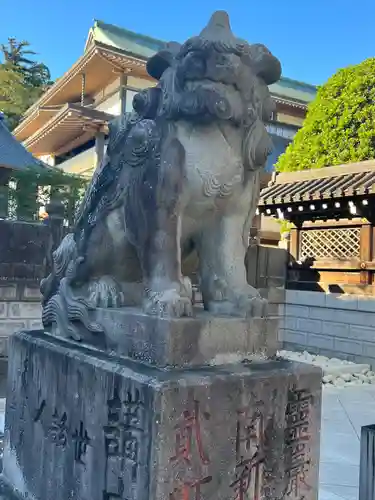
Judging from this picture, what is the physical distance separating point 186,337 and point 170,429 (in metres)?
0.35

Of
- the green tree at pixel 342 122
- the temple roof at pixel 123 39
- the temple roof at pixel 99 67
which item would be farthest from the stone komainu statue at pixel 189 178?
the temple roof at pixel 123 39

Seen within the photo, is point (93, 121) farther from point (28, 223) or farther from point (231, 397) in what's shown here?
point (231, 397)

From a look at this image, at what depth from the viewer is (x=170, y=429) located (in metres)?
1.68

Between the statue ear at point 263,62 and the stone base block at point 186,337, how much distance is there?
1.07 meters

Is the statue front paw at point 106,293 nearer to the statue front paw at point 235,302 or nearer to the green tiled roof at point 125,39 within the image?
the statue front paw at point 235,302

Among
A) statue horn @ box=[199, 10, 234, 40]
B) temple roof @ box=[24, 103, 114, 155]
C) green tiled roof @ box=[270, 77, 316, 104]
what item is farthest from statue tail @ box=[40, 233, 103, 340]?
green tiled roof @ box=[270, 77, 316, 104]

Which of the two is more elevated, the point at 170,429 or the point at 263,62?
the point at 263,62

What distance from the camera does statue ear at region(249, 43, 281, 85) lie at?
206 cm

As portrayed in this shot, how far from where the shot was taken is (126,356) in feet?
6.57

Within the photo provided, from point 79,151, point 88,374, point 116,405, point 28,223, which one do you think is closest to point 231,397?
point 116,405

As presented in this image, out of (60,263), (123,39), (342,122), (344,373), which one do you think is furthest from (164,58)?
(123,39)

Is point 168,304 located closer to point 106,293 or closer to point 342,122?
point 106,293

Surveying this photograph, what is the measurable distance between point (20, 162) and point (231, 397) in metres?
10.00

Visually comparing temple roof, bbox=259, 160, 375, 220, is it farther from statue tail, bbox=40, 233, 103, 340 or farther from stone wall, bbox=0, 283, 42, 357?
statue tail, bbox=40, 233, 103, 340
